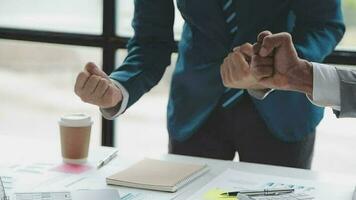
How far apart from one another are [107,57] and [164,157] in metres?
1.16

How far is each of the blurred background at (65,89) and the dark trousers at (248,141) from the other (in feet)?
2.90

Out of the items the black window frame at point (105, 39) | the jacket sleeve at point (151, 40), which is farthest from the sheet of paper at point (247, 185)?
the black window frame at point (105, 39)

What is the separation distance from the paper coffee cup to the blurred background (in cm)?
106

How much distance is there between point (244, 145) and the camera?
1.93 m

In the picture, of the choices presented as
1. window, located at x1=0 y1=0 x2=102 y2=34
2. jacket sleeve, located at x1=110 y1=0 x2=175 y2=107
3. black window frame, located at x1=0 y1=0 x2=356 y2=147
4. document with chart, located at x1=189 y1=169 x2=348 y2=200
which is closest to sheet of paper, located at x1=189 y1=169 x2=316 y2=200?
document with chart, located at x1=189 y1=169 x2=348 y2=200

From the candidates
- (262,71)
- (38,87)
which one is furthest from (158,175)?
(38,87)

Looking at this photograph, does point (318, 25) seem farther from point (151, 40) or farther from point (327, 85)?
point (151, 40)

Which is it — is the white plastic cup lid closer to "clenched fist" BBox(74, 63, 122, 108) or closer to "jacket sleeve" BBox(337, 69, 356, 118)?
"clenched fist" BBox(74, 63, 122, 108)

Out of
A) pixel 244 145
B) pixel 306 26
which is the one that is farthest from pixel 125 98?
pixel 306 26

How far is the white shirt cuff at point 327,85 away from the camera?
1.49 m

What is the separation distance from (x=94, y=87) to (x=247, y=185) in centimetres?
48

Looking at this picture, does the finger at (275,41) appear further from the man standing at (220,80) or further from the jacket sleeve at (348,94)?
the man standing at (220,80)

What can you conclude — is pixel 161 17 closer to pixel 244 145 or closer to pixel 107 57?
pixel 244 145

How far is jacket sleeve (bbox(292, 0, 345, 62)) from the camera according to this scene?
5.81 feet
